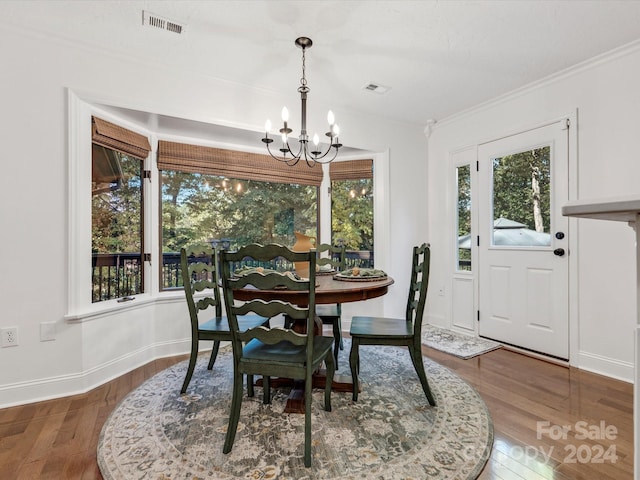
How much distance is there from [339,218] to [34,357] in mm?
2945

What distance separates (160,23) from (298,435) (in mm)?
2671

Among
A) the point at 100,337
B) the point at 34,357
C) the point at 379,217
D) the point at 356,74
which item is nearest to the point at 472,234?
the point at 379,217

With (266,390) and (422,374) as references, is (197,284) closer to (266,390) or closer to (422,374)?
(266,390)

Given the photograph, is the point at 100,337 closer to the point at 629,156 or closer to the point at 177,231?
the point at 177,231

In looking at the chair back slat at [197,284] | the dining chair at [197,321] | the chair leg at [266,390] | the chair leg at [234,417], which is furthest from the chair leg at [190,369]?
the chair leg at [234,417]

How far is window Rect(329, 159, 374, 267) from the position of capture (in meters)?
3.96

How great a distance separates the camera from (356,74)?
9.53 ft

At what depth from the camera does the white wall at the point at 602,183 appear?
2492mm

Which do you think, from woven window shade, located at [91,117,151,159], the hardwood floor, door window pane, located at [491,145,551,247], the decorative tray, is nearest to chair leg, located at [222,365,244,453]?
the hardwood floor

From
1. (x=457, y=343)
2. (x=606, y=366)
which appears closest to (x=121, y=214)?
(x=457, y=343)

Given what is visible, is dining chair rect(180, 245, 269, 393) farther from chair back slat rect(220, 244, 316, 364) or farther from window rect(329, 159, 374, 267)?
window rect(329, 159, 374, 267)

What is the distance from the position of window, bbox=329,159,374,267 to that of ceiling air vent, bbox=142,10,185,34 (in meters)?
2.13

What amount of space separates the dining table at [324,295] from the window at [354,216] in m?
1.53

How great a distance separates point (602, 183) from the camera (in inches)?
104
